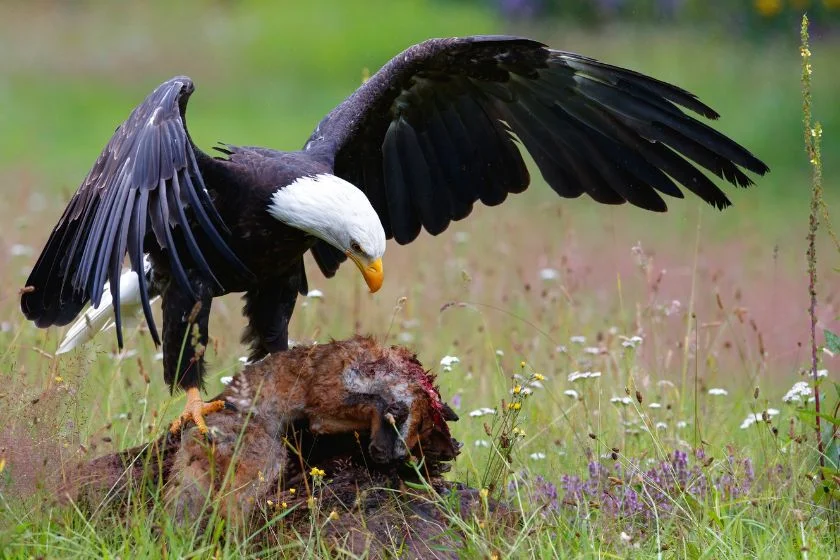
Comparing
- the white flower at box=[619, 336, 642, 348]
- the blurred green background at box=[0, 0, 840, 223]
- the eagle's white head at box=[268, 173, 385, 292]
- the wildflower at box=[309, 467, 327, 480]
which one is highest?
the blurred green background at box=[0, 0, 840, 223]

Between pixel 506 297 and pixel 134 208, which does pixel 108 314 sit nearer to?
pixel 134 208

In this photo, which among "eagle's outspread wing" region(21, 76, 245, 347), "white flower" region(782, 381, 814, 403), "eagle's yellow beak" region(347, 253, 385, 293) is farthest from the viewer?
"eagle's yellow beak" region(347, 253, 385, 293)

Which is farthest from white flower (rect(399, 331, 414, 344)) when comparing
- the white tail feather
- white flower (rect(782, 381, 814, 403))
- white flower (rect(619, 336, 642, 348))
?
white flower (rect(782, 381, 814, 403))

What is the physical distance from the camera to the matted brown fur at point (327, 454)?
3338 mm

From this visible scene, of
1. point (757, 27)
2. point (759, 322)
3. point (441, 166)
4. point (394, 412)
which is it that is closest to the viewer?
point (394, 412)

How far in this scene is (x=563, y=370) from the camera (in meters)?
5.35

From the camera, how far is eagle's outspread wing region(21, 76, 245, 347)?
360 cm

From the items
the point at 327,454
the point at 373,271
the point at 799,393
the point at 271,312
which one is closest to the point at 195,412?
the point at 327,454

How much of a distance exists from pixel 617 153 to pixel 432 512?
6.17ft

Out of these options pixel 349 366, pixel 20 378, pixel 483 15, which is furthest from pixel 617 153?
pixel 483 15

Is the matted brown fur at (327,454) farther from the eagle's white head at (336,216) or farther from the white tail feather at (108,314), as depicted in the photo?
the white tail feather at (108,314)

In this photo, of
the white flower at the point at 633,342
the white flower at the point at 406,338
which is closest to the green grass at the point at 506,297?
the white flower at the point at 406,338

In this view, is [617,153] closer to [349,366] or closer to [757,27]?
[349,366]

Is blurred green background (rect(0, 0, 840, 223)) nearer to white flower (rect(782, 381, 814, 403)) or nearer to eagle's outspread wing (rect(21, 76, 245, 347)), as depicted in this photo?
eagle's outspread wing (rect(21, 76, 245, 347))
